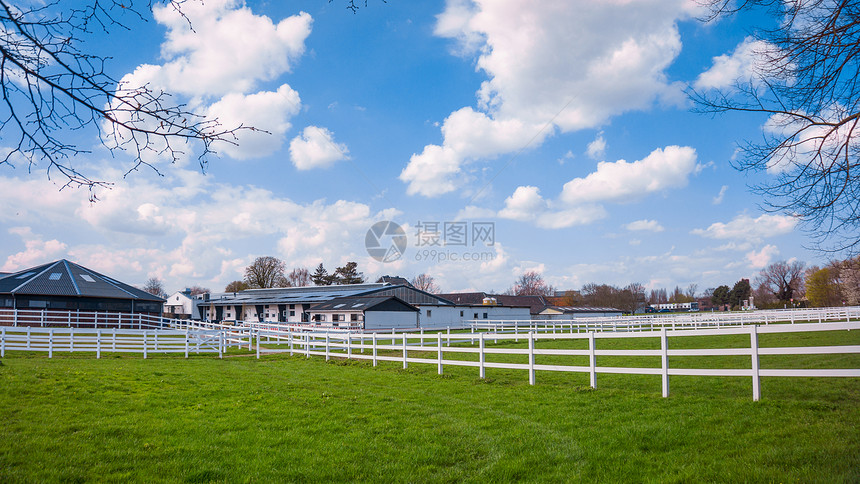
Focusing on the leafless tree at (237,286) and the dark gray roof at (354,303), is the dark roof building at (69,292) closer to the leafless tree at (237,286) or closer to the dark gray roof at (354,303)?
A: the dark gray roof at (354,303)

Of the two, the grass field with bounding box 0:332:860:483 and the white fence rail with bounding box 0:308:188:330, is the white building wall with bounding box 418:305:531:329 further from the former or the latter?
the grass field with bounding box 0:332:860:483

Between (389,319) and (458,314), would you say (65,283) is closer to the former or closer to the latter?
(389,319)

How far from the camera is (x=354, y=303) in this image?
42.1m

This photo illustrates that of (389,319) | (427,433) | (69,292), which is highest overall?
(69,292)

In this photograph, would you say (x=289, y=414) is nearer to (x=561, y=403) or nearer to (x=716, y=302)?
(x=561, y=403)

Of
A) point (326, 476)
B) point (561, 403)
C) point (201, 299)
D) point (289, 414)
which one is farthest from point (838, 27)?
point (201, 299)

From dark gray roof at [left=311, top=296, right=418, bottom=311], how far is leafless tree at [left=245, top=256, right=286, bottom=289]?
4166cm

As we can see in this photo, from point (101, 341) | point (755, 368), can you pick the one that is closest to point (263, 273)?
point (101, 341)

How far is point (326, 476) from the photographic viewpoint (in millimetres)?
5098

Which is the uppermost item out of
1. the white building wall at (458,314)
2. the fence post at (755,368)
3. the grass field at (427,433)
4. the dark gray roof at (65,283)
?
the dark gray roof at (65,283)

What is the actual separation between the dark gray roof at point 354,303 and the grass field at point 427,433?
96.6 ft

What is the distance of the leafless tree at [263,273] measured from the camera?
83875 millimetres

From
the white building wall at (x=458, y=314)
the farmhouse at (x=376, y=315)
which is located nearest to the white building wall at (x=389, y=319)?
the farmhouse at (x=376, y=315)

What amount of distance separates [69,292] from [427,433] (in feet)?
142
